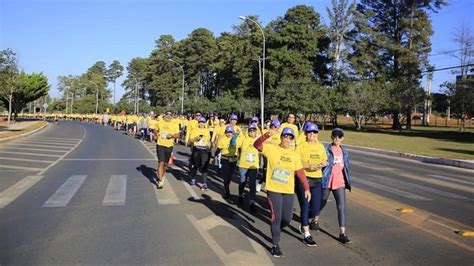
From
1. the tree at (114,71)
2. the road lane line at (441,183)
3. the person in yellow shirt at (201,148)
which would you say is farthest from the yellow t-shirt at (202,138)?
the tree at (114,71)

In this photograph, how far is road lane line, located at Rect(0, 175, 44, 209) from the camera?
1000cm

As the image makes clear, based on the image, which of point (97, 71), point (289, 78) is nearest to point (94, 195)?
point (289, 78)

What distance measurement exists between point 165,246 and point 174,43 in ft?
325

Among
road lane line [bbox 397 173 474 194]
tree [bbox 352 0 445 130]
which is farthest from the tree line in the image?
road lane line [bbox 397 173 474 194]

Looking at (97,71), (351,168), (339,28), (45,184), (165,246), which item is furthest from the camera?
(97,71)

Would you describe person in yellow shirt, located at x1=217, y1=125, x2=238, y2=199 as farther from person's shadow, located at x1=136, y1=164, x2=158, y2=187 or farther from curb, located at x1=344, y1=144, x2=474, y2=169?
curb, located at x1=344, y1=144, x2=474, y2=169

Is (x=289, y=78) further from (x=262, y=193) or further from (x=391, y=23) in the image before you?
(x=262, y=193)

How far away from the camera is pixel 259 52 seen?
6688cm

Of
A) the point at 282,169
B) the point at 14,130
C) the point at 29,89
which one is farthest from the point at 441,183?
the point at 29,89

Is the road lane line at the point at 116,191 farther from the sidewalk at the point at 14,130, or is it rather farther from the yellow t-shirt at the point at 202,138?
the sidewalk at the point at 14,130

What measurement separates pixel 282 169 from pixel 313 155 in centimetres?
107

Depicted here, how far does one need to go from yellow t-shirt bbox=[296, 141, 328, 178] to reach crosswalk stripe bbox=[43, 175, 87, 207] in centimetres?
470

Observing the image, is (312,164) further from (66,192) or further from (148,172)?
(148,172)

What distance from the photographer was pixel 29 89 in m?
66.8
